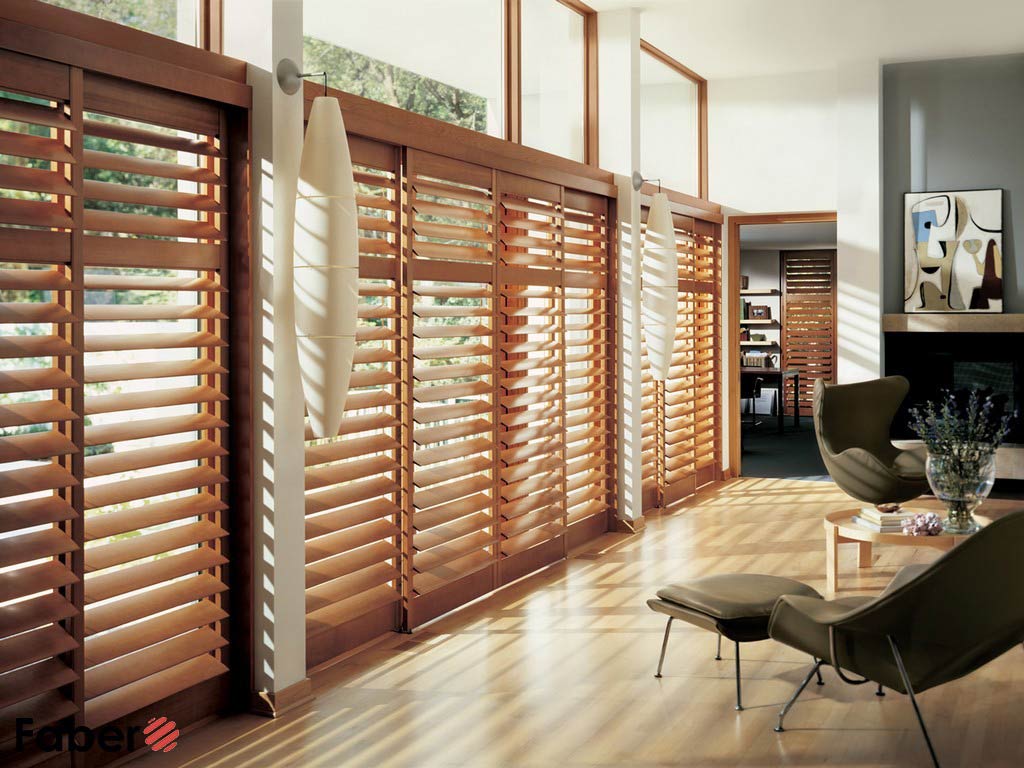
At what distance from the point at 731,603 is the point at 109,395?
2162mm

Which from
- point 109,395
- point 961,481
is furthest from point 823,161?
point 109,395

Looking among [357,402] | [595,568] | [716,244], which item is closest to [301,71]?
[357,402]

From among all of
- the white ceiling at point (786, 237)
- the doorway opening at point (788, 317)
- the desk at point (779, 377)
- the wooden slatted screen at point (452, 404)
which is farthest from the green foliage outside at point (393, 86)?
the doorway opening at point (788, 317)

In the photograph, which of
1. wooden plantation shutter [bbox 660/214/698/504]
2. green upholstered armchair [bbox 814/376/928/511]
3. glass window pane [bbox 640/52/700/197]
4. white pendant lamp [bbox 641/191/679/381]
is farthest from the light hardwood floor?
glass window pane [bbox 640/52/700/197]

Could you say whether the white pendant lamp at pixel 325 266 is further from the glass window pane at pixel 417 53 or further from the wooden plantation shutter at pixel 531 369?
the wooden plantation shutter at pixel 531 369

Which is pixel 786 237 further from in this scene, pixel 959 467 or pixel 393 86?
pixel 393 86

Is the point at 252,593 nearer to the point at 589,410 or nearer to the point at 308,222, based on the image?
the point at 308,222

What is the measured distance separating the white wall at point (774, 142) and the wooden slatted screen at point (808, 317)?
604 cm

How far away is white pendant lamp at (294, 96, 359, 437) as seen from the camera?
3393mm

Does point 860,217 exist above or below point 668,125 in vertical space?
below

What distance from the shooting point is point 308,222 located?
3422 millimetres

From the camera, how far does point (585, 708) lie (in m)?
3.68

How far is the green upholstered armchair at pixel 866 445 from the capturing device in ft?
19.9

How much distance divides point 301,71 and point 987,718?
3211 millimetres
